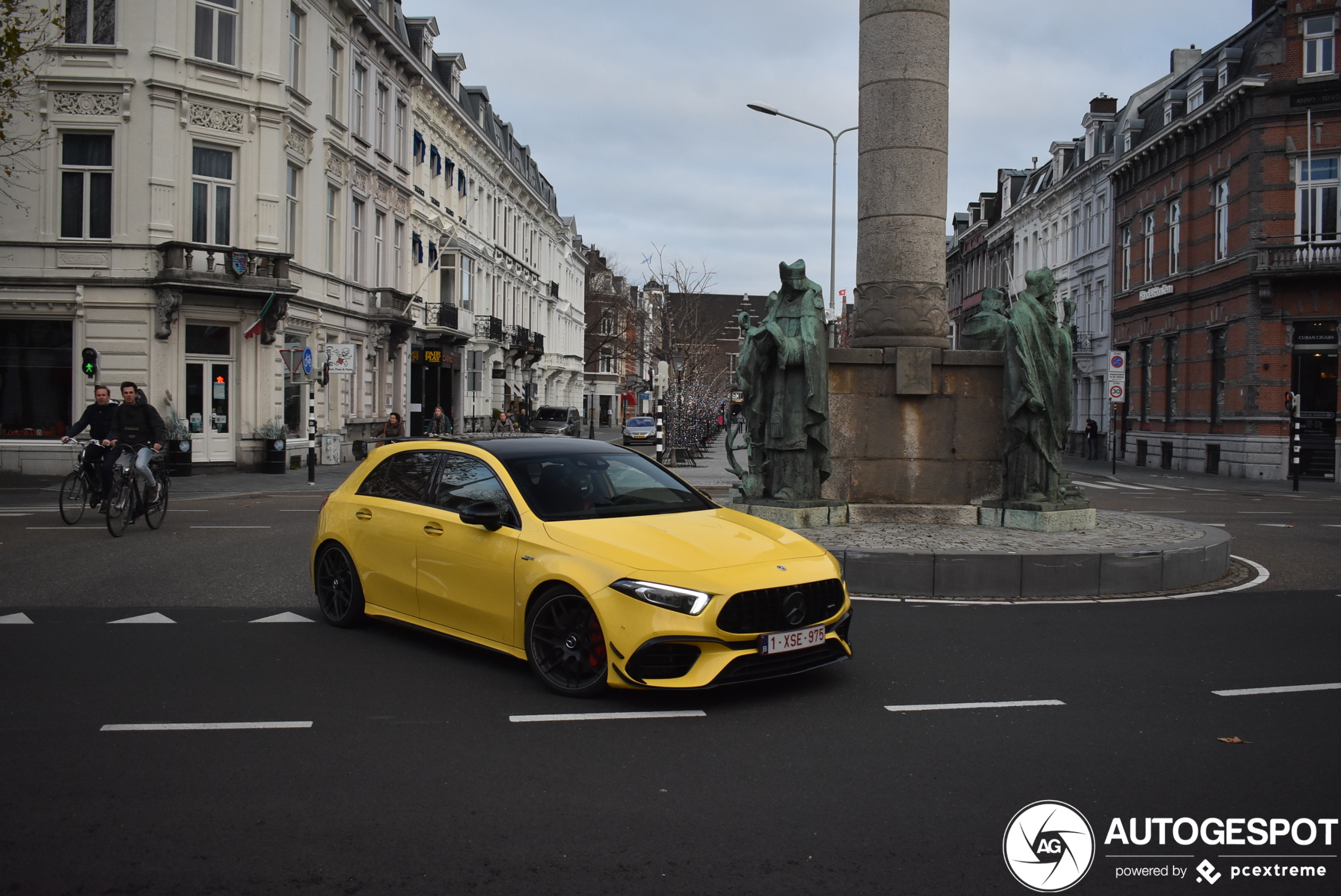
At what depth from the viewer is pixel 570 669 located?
19.9 ft

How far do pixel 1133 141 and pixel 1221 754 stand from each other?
143 feet

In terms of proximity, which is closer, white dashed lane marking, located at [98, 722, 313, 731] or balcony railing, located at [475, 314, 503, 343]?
white dashed lane marking, located at [98, 722, 313, 731]

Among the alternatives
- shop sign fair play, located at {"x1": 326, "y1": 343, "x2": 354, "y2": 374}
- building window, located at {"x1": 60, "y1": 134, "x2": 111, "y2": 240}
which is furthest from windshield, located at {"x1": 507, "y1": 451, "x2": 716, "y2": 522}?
building window, located at {"x1": 60, "y1": 134, "x2": 111, "y2": 240}

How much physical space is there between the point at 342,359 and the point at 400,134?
15887mm

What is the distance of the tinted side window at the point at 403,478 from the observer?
24.8 feet

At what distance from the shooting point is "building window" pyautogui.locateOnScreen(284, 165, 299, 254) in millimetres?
29438

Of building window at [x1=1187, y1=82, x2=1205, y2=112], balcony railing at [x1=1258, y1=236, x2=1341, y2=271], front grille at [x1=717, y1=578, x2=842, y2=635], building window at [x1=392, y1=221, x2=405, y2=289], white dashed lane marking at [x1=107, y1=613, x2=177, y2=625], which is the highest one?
building window at [x1=1187, y1=82, x2=1205, y2=112]

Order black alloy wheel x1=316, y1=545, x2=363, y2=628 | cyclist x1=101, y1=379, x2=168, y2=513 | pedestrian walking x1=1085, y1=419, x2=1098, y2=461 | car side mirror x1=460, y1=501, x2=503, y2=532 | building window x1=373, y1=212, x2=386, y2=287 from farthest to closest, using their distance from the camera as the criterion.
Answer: pedestrian walking x1=1085, y1=419, x2=1098, y2=461 < building window x1=373, y1=212, x2=386, y2=287 < cyclist x1=101, y1=379, x2=168, y2=513 < black alloy wheel x1=316, y1=545, x2=363, y2=628 < car side mirror x1=460, y1=501, x2=503, y2=532

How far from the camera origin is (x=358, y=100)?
3506 cm

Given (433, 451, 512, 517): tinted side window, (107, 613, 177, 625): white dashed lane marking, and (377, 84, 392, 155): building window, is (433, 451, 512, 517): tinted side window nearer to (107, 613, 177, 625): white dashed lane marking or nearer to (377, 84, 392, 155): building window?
(107, 613, 177, 625): white dashed lane marking

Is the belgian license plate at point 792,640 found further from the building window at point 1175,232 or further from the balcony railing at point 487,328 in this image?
the balcony railing at point 487,328

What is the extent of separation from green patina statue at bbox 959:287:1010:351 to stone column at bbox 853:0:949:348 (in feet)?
1.44

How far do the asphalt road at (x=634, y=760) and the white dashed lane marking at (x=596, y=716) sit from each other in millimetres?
55

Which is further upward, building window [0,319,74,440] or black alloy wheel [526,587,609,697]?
building window [0,319,74,440]
